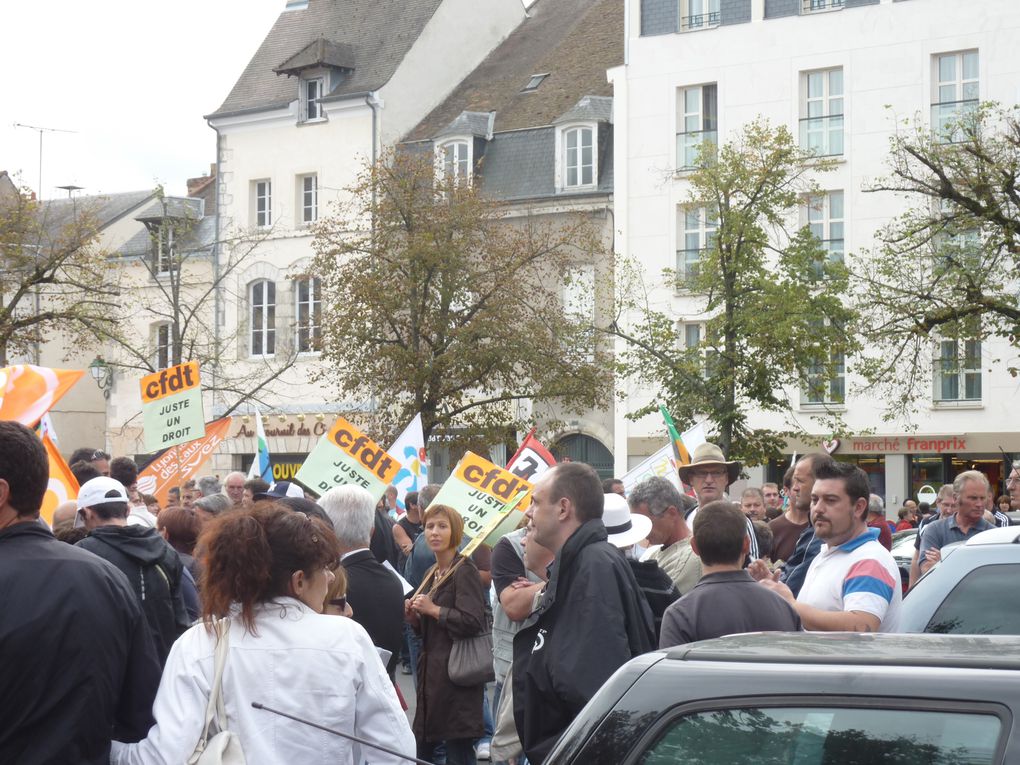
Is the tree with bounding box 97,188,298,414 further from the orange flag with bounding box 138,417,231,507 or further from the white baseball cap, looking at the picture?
the white baseball cap

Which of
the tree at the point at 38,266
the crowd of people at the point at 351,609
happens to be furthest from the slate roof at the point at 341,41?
the crowd of people at the point at 351,609

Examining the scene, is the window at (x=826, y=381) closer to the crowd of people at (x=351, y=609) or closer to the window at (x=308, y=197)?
the window at (x=308, y=197)

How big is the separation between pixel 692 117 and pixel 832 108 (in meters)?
3.54

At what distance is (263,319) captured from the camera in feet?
144

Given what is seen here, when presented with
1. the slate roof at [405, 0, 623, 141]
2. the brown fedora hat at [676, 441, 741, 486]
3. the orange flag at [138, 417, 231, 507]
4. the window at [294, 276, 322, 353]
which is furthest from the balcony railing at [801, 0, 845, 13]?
the brown fedora hat at [676, 441, 741, 486]

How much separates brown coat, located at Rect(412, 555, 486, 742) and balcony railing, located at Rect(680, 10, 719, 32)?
3111 centimetres

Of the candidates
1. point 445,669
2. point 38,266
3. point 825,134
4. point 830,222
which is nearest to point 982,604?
point 445,669

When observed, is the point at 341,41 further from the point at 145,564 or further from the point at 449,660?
the point at 145,564

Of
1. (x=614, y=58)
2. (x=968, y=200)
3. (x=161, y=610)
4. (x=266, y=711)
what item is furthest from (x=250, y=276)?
(x=266, y=711)

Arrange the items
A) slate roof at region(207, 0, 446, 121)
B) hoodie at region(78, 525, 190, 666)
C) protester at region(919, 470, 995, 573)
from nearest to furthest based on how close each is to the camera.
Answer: hoodie at region(78, 525, 190, 666)
protester at region(919, 470, 995, 573)
slate roof at region(207, 0, 446, 121)

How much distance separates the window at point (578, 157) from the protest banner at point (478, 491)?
28345 millimetres

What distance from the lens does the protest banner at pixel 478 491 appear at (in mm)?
10938

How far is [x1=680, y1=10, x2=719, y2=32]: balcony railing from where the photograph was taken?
37.5 m

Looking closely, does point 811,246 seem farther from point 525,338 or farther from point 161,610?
point 161,610
